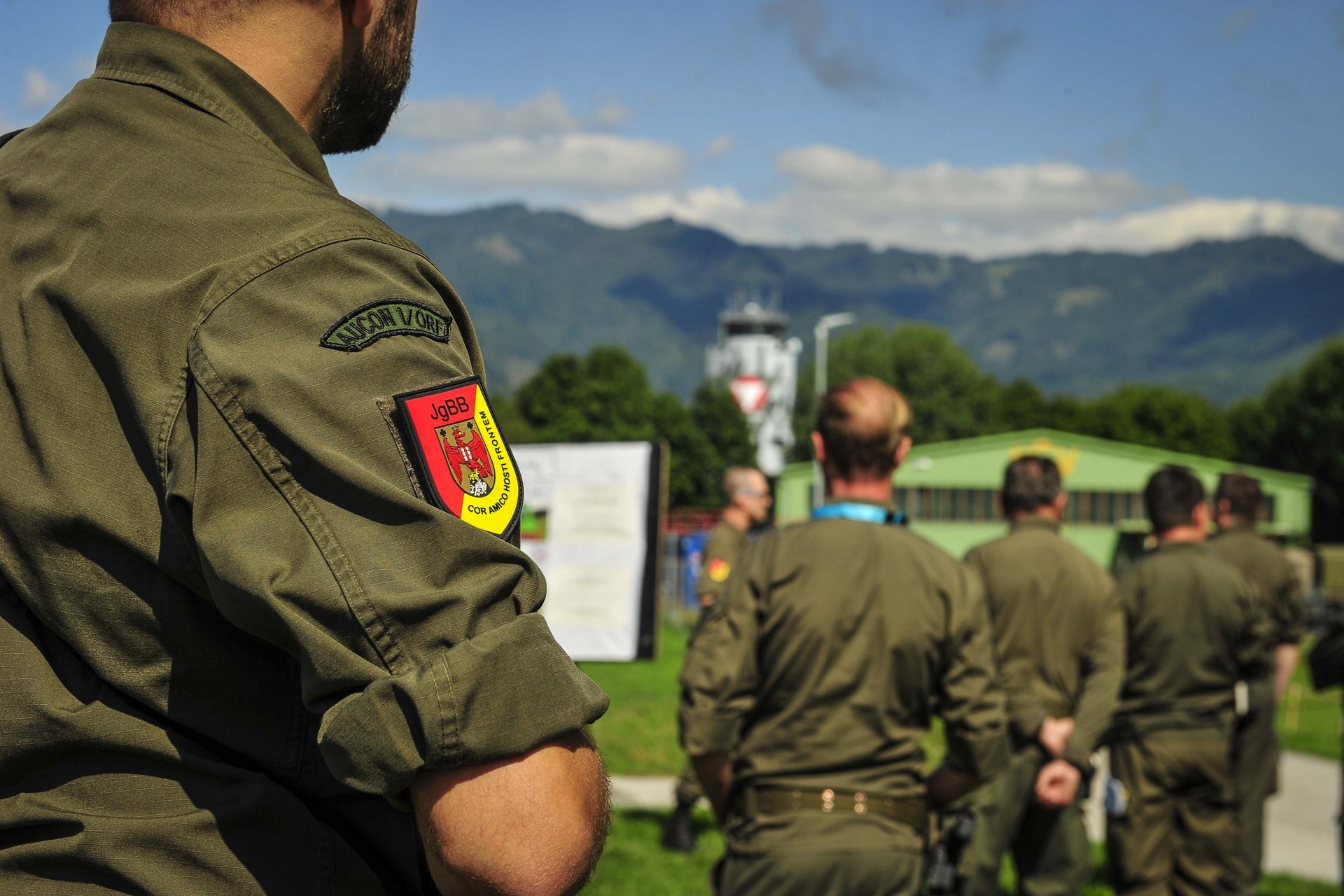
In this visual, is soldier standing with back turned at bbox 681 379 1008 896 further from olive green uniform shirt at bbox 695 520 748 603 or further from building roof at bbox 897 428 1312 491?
building roof at bbox 897 428 1312 491

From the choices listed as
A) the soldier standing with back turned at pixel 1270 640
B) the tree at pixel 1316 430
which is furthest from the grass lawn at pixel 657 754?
the tree at pixel 1316 430

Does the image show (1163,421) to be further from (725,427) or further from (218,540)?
(218,540)

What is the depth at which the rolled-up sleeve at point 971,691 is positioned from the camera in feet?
13.0

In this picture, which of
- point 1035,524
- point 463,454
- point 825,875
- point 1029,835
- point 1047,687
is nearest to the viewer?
point 463,454

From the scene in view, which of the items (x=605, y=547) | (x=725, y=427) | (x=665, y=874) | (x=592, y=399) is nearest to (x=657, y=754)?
(x=665, y=874)

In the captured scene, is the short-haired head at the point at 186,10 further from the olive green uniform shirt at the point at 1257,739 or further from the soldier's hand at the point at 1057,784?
the olive green uniform shirt at the point at 1257,739

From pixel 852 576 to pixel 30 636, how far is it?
293 centimetres

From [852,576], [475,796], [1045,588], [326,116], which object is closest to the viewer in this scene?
[475,796]

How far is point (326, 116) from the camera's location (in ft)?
4.88

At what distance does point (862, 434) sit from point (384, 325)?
310cm

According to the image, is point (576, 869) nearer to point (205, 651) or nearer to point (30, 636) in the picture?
point (205, 651)

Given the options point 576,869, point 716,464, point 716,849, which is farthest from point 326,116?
point 716,464

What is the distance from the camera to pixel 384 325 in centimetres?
120

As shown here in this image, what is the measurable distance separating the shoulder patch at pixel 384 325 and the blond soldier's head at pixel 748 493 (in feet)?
24.4
